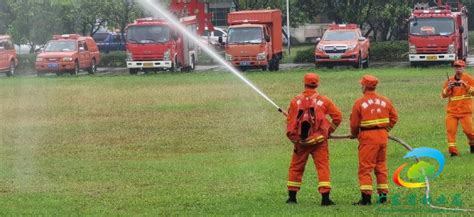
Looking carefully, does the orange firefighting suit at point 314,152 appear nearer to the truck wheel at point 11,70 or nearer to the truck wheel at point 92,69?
the truck wheel at point 92,69

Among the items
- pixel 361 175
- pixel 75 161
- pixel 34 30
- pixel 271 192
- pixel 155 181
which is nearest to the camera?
pixel 361 175

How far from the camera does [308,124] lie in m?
12.5

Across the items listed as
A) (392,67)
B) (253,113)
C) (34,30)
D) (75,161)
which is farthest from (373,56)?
(75,161)

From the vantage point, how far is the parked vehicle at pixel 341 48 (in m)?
41.0

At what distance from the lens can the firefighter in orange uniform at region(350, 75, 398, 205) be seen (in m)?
12.5

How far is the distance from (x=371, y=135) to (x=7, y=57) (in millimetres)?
34896

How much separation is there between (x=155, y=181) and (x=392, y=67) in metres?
27.6

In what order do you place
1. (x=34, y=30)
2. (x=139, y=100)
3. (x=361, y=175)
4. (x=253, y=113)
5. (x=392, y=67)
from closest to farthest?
1. (x=361, y=175)
2. (x=253, y=113)
3. (x=139, y=100)
4. (x=392, y=67)
5. (x=34, y=30)

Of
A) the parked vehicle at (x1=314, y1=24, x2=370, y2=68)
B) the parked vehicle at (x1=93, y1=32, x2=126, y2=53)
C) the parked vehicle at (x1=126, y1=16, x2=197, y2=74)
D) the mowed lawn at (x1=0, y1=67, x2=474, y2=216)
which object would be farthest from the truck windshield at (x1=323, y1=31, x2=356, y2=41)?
the parked vehicle at (x1=93, y1=32, x2=126, y2=53)

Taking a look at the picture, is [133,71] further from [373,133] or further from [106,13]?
[373,133]

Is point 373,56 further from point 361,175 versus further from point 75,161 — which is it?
point 361,175

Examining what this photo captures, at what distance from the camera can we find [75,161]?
18109mm

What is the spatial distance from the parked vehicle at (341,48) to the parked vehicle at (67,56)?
1051cm

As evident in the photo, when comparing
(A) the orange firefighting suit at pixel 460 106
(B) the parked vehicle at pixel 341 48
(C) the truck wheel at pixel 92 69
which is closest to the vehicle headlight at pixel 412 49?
(B) the parked vehicle at pixel 341 48
